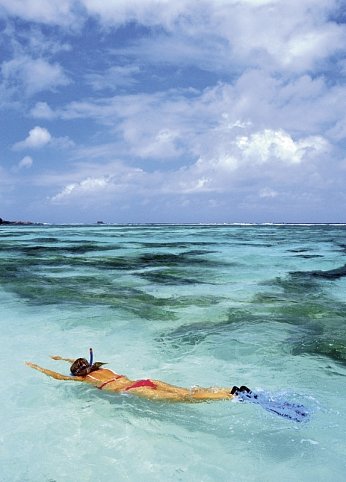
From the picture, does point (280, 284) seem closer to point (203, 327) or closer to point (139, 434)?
point (203, 327)

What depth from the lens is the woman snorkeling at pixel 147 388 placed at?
7817mm

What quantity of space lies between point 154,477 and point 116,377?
277cm

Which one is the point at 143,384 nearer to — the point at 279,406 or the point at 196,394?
the point at 196,394

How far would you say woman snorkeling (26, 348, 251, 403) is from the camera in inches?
308

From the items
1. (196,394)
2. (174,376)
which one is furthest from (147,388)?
(174,376)

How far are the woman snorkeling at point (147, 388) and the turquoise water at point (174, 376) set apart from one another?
0.58ft

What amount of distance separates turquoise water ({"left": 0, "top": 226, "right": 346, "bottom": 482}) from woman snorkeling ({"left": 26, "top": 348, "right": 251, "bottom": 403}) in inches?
6.9

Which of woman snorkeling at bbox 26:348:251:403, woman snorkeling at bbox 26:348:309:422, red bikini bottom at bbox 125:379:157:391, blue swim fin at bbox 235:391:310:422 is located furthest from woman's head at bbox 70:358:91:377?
blue swim fin at bbox 235:391:310:422

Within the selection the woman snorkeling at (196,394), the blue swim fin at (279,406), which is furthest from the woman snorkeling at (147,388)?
the blue swim fin at (279,406)

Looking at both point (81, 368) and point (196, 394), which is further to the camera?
point (81, 368)

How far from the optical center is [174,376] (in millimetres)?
9734

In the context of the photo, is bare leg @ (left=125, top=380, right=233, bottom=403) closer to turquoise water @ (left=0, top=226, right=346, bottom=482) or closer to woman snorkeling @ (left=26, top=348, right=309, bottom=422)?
woman snorkeling @ (left=26, top=348, right=309, bottom=422)

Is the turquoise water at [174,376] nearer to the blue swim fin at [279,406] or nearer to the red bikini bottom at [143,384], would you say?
the blue swim fin at [279,406]

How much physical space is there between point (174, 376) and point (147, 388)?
→ 183 cm
